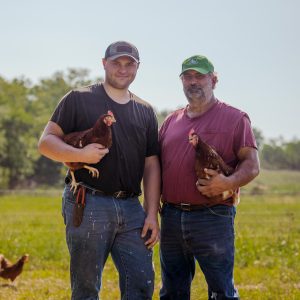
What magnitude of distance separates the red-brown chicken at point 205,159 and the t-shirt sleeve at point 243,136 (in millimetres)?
217

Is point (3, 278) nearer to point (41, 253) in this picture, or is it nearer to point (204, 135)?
point (41, 253)

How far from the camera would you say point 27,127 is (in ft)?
173

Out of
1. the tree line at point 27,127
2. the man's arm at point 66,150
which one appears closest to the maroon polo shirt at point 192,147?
the man's arm at point 66,150

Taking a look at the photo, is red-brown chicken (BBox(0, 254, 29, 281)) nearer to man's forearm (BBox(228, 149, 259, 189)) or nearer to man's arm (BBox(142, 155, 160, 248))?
man's arm (BBox(142, 155, 160, 248))

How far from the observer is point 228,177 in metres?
4.16

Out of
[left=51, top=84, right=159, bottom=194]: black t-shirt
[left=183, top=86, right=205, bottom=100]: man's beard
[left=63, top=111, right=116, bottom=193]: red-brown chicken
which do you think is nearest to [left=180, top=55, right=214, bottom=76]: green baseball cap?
[left=183, top=86, right=205, bottom=100]: man's beard

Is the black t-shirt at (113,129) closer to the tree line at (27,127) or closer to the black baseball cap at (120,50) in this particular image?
the black baseball cap at (120,50)

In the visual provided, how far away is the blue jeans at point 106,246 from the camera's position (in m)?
3.93

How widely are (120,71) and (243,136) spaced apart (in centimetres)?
114

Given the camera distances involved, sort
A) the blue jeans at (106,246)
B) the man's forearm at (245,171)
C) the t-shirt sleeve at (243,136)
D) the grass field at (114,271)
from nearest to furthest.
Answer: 1. the blue jeans at (106,246)
2. the man's forearm at (245,171)
3. the t-shirt sleeve at (243,136)
4. the grass field at (114,271)

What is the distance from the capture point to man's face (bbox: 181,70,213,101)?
4480 mm

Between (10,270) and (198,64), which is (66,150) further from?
(10,270)

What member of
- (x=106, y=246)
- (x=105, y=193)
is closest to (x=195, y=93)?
(x=105, y=193)

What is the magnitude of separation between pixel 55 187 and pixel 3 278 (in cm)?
4873
